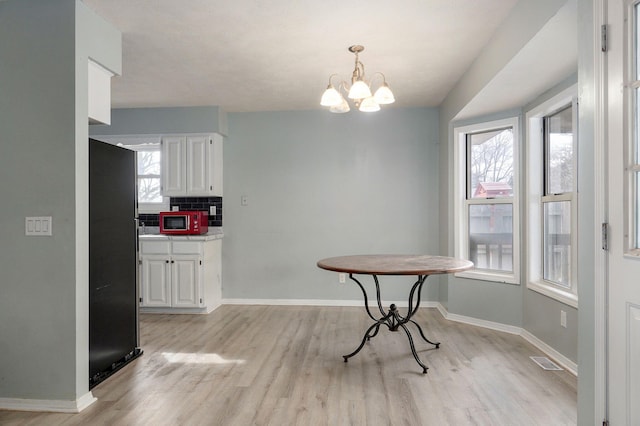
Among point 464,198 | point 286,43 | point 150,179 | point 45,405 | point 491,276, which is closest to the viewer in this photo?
point 45,405

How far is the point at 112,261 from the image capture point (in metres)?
2.85

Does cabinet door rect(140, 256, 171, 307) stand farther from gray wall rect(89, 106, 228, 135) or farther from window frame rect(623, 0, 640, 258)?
window frame rect(623, 0, 640, 258)

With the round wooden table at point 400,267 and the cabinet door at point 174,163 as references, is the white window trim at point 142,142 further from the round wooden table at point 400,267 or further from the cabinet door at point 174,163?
the round wooden table at point 400,267

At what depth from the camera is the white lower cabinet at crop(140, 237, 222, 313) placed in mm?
4543

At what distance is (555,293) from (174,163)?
165 inches

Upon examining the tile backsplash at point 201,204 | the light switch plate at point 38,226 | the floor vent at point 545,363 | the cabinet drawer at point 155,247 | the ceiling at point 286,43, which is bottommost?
the floor vent at point 545,363

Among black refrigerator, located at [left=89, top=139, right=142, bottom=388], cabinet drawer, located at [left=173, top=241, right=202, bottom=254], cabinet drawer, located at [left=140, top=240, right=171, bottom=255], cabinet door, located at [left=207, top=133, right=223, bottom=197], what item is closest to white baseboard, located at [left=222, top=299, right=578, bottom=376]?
cabinet drawer, located at [left=173, top=241, right=202, bottom=254]

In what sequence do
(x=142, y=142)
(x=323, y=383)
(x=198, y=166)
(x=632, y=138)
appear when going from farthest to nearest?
(x=142, y=142)
(x=198, y=166)
(x=323, y=383)
(x=632, y=138)

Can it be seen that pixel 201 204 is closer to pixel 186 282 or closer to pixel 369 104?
pixel 186 282

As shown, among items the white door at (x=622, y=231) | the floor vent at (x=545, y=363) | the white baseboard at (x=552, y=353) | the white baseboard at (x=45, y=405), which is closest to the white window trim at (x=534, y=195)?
A: the white baseboard at (x=552, y=353)

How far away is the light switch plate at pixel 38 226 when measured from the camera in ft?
7.77

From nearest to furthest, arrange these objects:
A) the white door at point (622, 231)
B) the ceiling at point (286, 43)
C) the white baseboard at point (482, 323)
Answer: the white door at point (622, 231), the ceiling at point (286, 43), the white baseboard at point (482, 323)

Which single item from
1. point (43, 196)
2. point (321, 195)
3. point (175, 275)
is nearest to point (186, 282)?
point (175, 275)

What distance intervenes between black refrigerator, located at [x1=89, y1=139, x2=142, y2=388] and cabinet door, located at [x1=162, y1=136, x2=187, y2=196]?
1.73m
